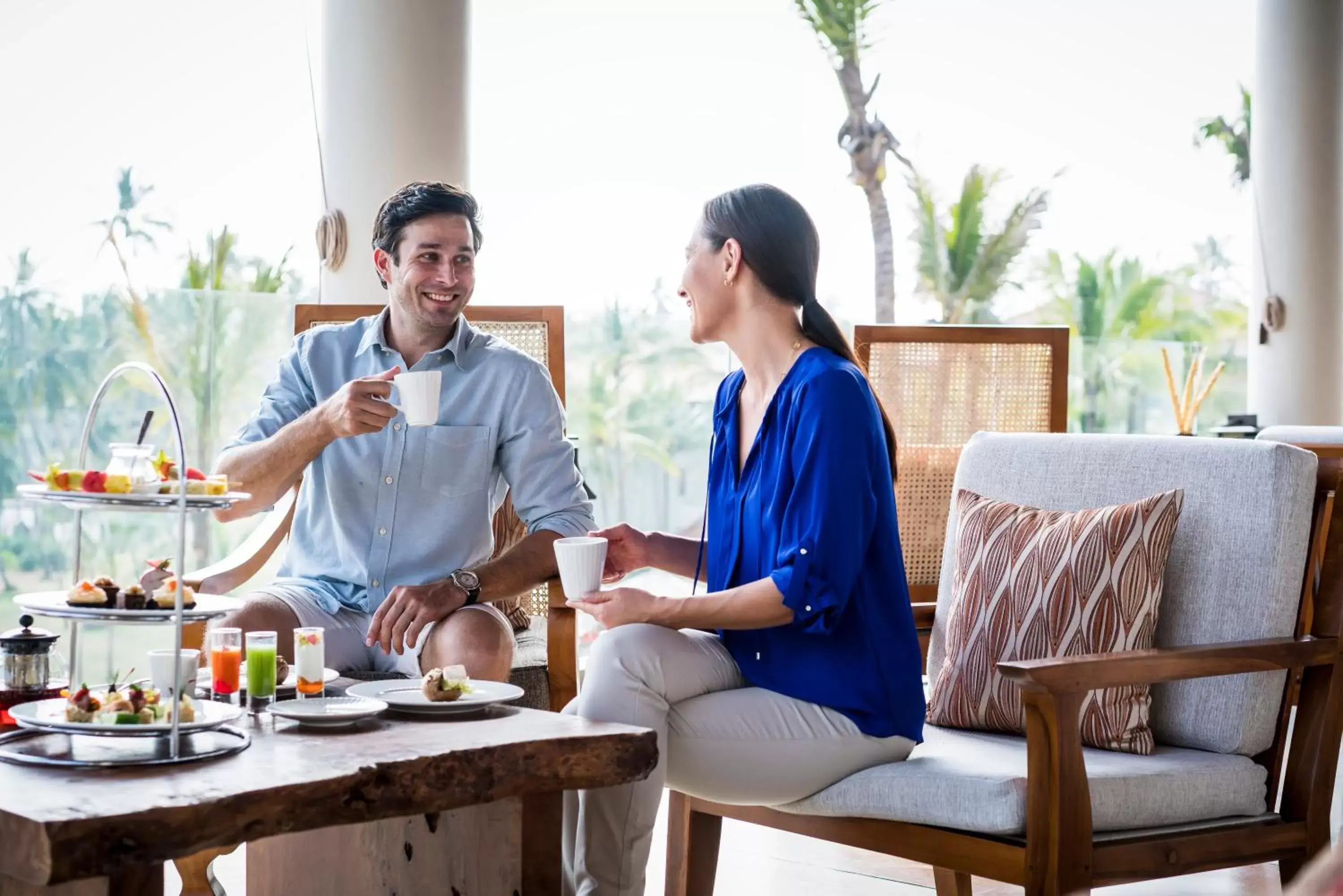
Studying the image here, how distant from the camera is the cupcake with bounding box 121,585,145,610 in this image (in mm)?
1600

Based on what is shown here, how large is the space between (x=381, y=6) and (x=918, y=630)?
8.52 feet

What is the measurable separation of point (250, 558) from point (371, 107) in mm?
1847

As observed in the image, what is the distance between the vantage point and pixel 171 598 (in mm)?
1627

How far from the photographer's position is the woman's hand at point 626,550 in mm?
2357

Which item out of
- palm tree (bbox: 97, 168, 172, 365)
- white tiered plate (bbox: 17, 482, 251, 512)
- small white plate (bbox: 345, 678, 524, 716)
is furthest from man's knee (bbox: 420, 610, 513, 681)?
palm tree (bbox: 97, 168, 172, 365)

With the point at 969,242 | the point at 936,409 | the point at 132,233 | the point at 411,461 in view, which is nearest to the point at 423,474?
the point at 411,461

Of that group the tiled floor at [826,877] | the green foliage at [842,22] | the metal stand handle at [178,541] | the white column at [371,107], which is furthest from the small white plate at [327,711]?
the green foliage at [842,22]

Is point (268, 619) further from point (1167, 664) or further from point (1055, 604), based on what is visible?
point (1167, 664)

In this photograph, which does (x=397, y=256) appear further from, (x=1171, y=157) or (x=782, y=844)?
(x=1171, y=157)

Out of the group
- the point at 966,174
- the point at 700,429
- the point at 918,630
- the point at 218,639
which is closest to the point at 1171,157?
the point at 966,174

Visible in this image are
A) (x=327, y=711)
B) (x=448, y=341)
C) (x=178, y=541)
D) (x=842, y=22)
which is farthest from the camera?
(x=842, y=22)

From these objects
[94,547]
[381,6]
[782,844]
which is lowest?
[782,844]

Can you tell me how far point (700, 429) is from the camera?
877cm

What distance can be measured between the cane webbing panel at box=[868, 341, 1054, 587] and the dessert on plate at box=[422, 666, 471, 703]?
1.76 metres
